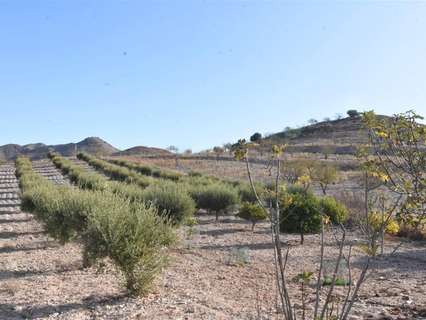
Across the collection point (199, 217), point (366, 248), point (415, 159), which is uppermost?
point (415, 159)

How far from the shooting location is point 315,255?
12406 millimetres

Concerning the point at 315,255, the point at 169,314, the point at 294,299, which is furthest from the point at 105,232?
the point at 315,255

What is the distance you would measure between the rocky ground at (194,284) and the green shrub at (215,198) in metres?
5.96

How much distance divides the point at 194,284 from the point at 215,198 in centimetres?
1187

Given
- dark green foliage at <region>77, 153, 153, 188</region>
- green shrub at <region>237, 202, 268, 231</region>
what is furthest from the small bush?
dark green foliage at <region>77, 153, 153, 188</region>

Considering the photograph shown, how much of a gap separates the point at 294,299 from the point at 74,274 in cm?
411

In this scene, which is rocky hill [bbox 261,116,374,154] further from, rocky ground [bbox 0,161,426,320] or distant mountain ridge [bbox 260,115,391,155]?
rocky ground [bbox 0,161,426,320]

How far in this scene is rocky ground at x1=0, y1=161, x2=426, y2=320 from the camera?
700cm

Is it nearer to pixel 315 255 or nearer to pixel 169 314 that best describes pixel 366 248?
pixel 169 314

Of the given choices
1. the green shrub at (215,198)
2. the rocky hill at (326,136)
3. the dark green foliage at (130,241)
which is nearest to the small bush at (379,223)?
the dark green foliage at (130,241)

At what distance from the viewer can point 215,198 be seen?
68.0ft

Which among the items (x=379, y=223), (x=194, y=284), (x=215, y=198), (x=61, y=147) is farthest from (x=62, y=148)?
(x=379, y=223)

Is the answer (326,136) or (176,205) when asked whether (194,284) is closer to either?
(176,205)

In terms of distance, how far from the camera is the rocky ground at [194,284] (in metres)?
7.00
